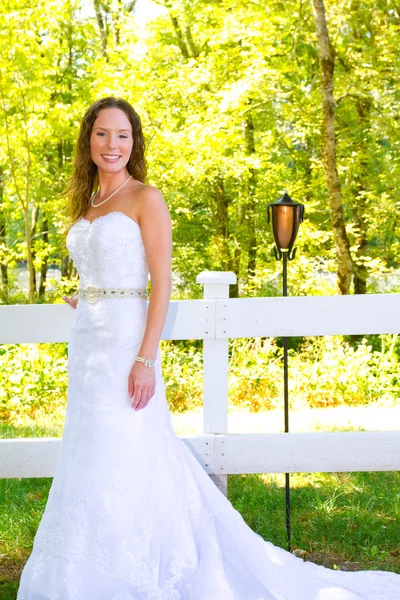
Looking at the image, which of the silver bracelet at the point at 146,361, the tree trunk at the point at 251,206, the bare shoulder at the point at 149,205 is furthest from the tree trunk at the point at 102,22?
the silver bracelet at the point at 146,361

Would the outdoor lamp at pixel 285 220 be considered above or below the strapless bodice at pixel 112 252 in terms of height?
above

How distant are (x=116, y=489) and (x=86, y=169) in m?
1.31

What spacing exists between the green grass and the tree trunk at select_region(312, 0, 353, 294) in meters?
7.62

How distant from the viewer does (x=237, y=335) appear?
351 cm

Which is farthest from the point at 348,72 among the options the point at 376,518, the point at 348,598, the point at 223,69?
the point at 348,598

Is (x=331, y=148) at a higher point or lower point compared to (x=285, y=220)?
higher

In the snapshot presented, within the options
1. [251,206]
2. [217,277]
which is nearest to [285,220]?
[217,277]

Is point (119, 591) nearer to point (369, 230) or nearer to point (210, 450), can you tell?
point (210, 450)

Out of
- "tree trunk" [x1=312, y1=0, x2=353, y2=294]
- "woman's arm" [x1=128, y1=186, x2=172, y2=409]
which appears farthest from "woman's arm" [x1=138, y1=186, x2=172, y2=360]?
"tree trunk" [x1=312, y1=0, x2=353, y2=294]

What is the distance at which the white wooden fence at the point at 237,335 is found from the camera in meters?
3.48

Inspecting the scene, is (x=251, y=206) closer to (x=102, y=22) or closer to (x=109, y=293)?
(x=102, y=22)

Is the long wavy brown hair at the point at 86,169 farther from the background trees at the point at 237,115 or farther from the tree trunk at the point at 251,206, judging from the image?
the tree trunk at the point at 251,206

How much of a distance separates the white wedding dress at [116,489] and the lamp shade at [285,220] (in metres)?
1.45

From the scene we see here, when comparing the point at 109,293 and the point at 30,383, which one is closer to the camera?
the point at 109,293
